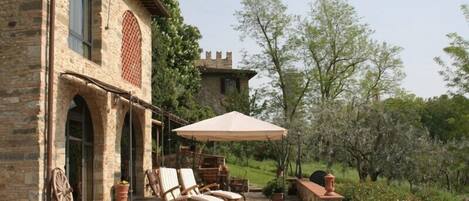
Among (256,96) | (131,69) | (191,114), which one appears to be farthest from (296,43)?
(131,69)

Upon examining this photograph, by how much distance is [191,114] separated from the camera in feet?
88.5

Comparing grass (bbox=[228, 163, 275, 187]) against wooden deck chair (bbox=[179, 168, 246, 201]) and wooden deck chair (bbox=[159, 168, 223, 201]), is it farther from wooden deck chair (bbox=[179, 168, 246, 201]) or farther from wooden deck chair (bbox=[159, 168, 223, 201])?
wooden deck chair (bbox=[159, 168, 223, 201])

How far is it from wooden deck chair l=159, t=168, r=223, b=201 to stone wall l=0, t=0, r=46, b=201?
81.0 inches

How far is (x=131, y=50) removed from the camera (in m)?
15.2

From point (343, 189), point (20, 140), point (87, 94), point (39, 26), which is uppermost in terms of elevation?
point (39, 26)

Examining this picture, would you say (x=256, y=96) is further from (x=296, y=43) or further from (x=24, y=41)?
(x=24, y=41)

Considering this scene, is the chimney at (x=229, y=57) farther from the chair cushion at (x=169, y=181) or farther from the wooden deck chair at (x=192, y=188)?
the chair cushion at (x=169, y=181)

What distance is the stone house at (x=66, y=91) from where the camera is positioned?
9.45 meters

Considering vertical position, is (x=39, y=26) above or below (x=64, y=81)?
above

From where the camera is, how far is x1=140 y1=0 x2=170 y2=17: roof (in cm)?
1600

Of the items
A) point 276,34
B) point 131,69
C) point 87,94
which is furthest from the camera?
point 276,34

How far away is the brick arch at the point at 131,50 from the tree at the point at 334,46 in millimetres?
21623

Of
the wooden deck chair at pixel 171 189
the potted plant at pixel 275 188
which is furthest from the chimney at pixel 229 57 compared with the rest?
the wooden deck chair at pixel 171 189

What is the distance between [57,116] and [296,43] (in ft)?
91.4
